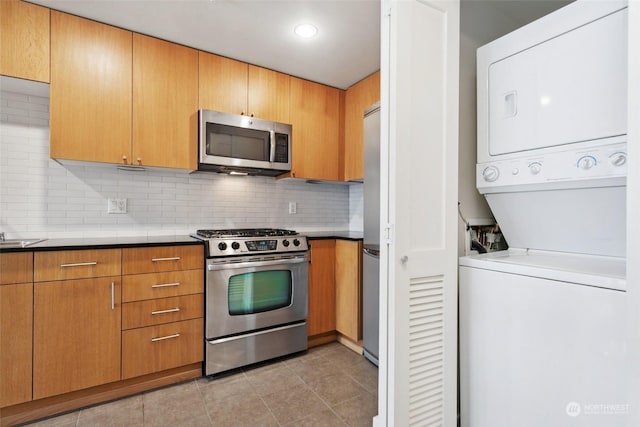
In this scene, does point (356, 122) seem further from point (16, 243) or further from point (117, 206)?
point (16, 243)

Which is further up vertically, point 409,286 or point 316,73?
point 316,73

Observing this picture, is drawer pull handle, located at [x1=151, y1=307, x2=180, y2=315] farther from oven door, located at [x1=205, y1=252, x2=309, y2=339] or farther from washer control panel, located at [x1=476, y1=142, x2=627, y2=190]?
washer control panel, located at [x1=476, y1=142, x2=627, y2=190]

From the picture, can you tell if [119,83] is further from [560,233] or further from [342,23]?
[560,233]

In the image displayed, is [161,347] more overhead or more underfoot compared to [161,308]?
more underfoot

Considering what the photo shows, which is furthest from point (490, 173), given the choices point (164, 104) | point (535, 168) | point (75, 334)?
point (75, 334)

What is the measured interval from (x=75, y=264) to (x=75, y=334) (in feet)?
1.34

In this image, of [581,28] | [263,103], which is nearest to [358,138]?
[263,103]

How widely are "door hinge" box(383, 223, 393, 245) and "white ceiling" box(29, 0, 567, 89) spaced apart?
4.71 ft

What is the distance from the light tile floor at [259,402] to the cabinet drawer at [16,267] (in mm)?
816

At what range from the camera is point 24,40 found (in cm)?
189

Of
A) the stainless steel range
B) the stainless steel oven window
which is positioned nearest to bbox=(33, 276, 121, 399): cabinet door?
the stainless steel range

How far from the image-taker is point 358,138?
2.98 meters

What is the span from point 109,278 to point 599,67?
2.67m

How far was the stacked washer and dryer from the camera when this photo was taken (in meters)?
1.12
